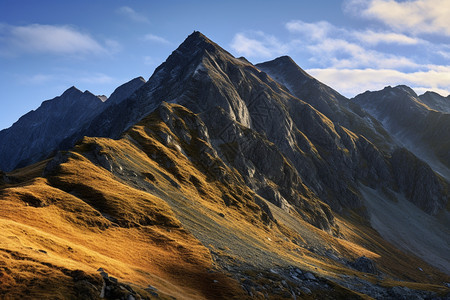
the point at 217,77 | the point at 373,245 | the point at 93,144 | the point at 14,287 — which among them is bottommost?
the point at 373,245

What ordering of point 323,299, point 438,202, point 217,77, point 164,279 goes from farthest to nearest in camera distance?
point 438,202, point 217,77, point 323,299, point 164,279

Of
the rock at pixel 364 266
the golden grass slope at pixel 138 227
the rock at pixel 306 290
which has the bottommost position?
the rock at pixel 364 266

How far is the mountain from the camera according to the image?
28.1 meters

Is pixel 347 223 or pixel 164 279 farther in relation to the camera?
pixel 347 223

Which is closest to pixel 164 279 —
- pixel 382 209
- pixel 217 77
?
pixel 217 77

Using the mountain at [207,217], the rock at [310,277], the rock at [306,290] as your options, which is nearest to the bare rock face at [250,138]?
the mountain at [207,217]

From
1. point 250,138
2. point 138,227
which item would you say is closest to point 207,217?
point 138,227

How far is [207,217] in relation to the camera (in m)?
63.3

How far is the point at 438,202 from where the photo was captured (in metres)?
192

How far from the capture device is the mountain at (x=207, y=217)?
92.2 ft

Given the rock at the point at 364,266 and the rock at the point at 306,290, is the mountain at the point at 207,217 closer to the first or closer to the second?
the rock at the point at 306,290

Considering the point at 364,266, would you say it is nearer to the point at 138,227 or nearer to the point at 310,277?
the point at 310,277

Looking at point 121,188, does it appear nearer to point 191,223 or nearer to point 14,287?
point 191,223

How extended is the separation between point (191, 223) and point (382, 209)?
156475 millimetres
